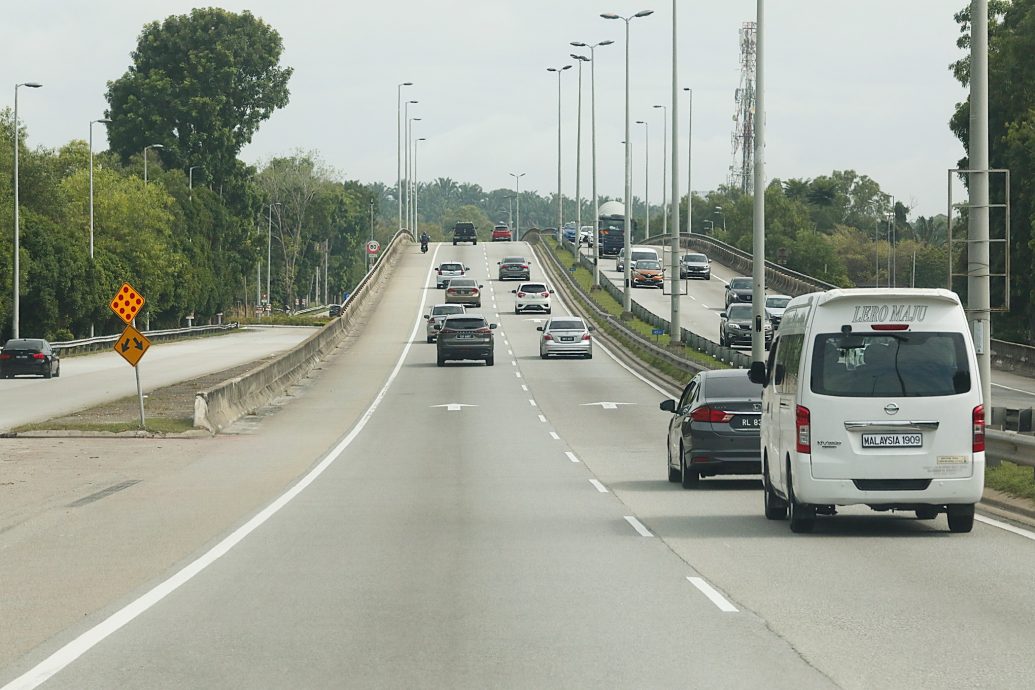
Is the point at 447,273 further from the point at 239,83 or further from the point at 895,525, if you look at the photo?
the point at 895,525

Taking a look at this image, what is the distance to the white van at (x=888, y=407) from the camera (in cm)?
1583

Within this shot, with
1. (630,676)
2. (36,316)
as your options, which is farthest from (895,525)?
(36,316)

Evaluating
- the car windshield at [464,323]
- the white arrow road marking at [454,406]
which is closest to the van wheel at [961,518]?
the white arrow road marking at [454,406]

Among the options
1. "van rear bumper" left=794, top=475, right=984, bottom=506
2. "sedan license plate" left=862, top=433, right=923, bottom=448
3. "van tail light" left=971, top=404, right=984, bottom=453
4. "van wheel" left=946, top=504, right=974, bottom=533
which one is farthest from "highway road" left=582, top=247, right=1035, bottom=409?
"sedan license plate" left=862, top=433, right=923, bottom=448

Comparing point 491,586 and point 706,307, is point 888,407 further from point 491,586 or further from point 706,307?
point 706,307

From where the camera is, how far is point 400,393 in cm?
4631

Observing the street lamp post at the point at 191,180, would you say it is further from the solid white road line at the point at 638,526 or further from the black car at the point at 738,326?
the solid white road line at the point at 638,526

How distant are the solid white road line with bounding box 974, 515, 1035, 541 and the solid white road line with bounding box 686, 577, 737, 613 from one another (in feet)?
15.4

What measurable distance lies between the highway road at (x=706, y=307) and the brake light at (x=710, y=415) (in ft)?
75.0

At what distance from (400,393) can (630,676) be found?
37.6 m

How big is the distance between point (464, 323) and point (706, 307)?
3164 centimetres

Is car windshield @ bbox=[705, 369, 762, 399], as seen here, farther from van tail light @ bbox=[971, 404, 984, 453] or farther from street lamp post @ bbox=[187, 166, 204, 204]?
street lamp post @ bbox=[187, 166, 204, 204]

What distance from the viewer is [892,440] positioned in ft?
52.1

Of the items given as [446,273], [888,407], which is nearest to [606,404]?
[888,407]
